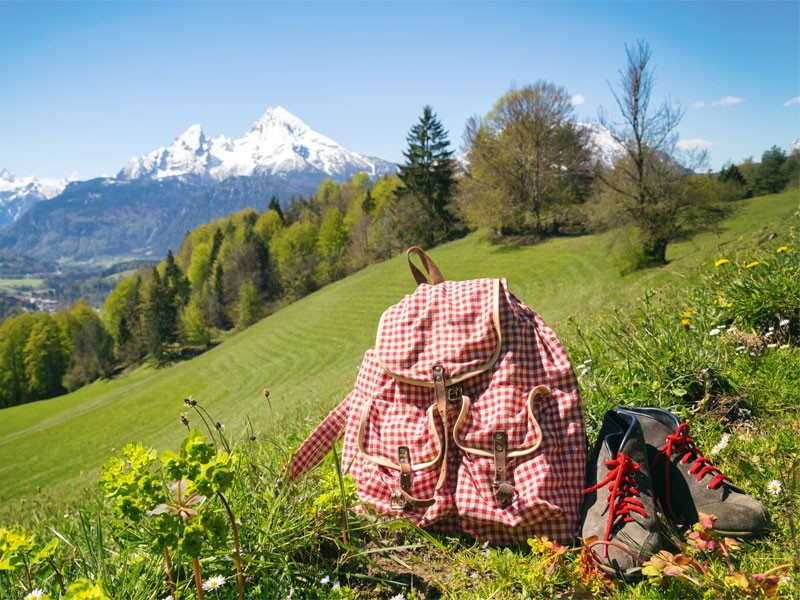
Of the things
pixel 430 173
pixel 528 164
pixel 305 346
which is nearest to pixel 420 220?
pixel 430 173

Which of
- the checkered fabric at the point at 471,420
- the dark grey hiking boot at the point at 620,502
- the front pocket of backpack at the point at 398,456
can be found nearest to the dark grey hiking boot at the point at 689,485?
the dark grey hiking boot at the point at 620,502

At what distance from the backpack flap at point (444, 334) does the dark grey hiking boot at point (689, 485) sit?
69 cm

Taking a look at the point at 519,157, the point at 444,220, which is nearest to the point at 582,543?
the point at 519,157

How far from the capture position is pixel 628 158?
2338 centimetres

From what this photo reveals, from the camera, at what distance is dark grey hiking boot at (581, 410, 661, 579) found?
6.18ft

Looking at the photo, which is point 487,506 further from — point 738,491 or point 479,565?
point 738,491

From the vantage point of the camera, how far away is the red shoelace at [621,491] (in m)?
1.98

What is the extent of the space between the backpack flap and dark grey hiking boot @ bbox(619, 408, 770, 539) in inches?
27.3

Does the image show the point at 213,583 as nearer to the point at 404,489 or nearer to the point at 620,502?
the point at 404,489

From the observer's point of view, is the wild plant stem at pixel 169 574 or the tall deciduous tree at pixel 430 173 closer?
the wild plant stem at pixel 169 574

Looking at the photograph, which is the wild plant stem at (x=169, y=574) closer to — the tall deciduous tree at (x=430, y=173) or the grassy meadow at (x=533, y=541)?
the grassy meadow at (x=533, y=541)

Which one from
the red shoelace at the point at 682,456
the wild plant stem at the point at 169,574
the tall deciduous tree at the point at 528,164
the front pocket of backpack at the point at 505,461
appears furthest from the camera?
the tall deciduous tree at the point at 528,164

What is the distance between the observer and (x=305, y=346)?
30703 mm

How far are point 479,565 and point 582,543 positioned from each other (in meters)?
0.43
